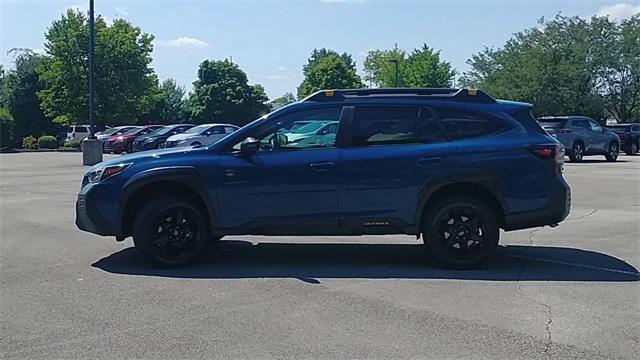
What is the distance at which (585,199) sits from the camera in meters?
14.2

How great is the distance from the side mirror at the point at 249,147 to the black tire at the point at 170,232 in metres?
0.83

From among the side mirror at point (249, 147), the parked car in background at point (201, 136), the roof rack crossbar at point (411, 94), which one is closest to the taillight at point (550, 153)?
the roof rack crossbar at point (411, 94)

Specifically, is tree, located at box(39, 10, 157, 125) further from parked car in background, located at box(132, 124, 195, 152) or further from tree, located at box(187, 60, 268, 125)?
A: tree, located at box(187, 60, 268, 125)

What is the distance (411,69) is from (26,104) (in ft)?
114

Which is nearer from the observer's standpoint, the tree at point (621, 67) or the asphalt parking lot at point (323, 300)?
the asphalt parking lot at point (323, 300)

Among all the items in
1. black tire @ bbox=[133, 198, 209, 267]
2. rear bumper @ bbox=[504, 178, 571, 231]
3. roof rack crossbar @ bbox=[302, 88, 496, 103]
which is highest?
roof rack crossbar @ bbox=[302, 88, 496, 103]

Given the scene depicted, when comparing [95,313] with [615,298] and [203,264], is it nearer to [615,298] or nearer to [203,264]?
[203,264]

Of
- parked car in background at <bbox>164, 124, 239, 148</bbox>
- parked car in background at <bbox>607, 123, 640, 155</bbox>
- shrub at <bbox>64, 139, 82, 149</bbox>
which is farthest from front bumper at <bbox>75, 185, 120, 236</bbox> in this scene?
shrub at <bbox>64, 139, 82, 149</bbox>

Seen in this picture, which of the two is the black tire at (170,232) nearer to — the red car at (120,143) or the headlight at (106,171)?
the headlight at (106,171)

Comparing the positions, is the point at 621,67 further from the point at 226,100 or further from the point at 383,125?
the point at 383,125

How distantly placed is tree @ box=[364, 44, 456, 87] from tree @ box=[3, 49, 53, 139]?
3101 centimetres

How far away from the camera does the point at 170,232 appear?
780cm

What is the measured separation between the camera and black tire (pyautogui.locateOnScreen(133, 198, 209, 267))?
7699mm

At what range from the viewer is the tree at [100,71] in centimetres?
4866
